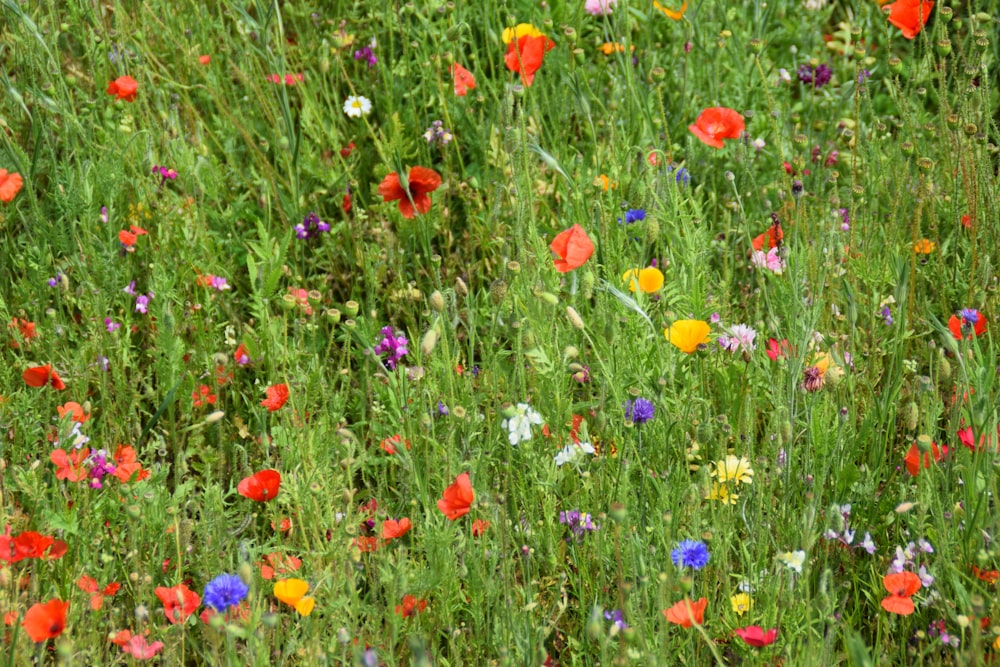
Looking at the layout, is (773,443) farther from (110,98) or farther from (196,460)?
(110,98)

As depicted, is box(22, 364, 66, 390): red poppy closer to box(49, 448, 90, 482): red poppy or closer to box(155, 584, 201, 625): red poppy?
box(49, 448, 90, 482): red poppy

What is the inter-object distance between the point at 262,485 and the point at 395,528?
0.25 metres

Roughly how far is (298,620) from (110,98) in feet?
6.12

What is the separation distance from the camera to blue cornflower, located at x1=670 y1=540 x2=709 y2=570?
1708mm

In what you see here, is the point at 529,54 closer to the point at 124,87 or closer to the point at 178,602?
the point at 124,87

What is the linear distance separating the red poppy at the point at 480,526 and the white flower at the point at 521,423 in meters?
0.15

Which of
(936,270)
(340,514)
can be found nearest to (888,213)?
(936,270)

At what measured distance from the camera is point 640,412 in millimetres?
1931

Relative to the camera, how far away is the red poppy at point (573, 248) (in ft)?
6.70

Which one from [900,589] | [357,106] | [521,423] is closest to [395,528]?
[521,423]

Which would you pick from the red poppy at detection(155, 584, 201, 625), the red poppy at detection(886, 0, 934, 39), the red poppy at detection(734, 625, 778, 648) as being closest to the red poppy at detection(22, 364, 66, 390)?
the red poppy at detection(155, 584, 201, 625)

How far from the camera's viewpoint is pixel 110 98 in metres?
3.14

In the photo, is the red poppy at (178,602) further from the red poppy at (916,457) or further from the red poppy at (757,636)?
the red poppy at (916,457)

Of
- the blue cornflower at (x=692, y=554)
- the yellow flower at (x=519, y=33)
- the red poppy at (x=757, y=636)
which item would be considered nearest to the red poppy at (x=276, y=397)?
the blue cornflower at (x=692, y=554)
